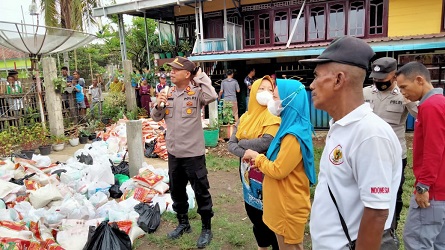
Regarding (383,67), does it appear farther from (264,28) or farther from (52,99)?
(264,28)

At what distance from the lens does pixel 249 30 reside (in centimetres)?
1218

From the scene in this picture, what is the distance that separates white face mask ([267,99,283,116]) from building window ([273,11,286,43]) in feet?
32.4

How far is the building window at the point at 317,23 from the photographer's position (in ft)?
35.3

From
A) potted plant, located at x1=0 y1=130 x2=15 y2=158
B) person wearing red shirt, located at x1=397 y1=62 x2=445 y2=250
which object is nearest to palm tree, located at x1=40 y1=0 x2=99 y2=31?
potted plant, located at x1=0 y1=130 x2=15 y2=158

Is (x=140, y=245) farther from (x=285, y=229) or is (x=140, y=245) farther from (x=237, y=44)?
(x=237, y=44)

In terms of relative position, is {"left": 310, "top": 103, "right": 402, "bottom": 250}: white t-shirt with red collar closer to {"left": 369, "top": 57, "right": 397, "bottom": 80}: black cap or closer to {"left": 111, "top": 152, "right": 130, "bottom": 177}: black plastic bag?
{"left": 369, "top": 57, "right": 397, "bottom": 80}: black cap

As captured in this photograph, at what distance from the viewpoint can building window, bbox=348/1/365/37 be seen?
10.2m

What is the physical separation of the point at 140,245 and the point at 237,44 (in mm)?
9872

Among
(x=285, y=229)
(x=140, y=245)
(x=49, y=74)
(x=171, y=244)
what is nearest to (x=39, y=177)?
(x=140, y=245)

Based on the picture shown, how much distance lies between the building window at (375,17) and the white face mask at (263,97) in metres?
9.40

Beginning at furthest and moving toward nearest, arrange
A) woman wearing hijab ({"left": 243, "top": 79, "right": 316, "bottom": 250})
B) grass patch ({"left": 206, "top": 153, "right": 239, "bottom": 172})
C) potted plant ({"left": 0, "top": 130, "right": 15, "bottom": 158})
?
potted plant ({"left": 0, "top": 130, "right": 15, "bottom": 158}), grass patch ({"left": 206, "top": 153, "right": 239, "bottom": 172}), woman wearing hijab ({"left": 243, "top": 79, "right": 316, "bottom": 250})

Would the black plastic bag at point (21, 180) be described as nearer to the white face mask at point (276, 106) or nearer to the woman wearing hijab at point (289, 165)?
the woman wearing hijab at point (289, 165)

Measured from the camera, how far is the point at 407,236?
224cm

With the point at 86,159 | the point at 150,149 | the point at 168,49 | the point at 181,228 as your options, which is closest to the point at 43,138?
the point at 150,149
